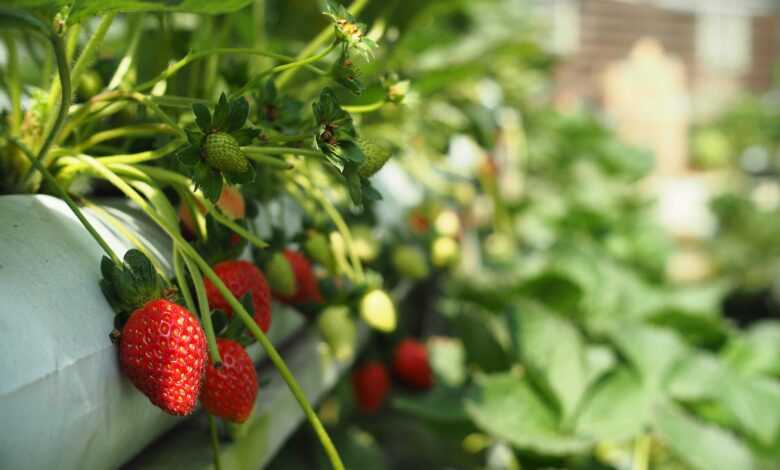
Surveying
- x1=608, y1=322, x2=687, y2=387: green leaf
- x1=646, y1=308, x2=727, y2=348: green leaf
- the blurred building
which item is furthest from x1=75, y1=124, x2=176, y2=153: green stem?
the blurred building

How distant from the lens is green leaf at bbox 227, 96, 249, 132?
436 mm

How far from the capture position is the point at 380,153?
0.46 meters

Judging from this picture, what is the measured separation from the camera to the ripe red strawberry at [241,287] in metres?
0.50

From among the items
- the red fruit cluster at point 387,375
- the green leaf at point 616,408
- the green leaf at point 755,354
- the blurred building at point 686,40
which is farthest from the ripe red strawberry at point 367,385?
the blurred building at point 686,40

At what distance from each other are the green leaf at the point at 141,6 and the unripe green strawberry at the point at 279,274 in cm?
17

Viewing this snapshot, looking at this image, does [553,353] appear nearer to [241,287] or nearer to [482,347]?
[482,347]

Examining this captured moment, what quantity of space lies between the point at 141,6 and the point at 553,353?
693mm

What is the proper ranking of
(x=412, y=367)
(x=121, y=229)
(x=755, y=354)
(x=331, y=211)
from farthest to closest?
(x=755, y=354)
(x=412, y=367)
(x=331, y=211)
(x=121, y=229)

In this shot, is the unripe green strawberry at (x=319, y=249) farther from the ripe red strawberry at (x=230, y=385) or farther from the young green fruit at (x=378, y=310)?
the ripe red strawberry at (x=230, y=385)

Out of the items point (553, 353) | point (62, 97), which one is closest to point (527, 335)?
point (553, 353)

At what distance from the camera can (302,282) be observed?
2.17 feet

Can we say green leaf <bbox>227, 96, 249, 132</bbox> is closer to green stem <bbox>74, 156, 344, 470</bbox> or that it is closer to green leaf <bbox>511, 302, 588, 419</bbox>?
green stem <bbox>74, 156, 344, 470</bbox>

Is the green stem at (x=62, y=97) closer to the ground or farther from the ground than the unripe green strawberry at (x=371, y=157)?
farther from the ground

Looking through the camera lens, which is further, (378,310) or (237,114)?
(378,310)
